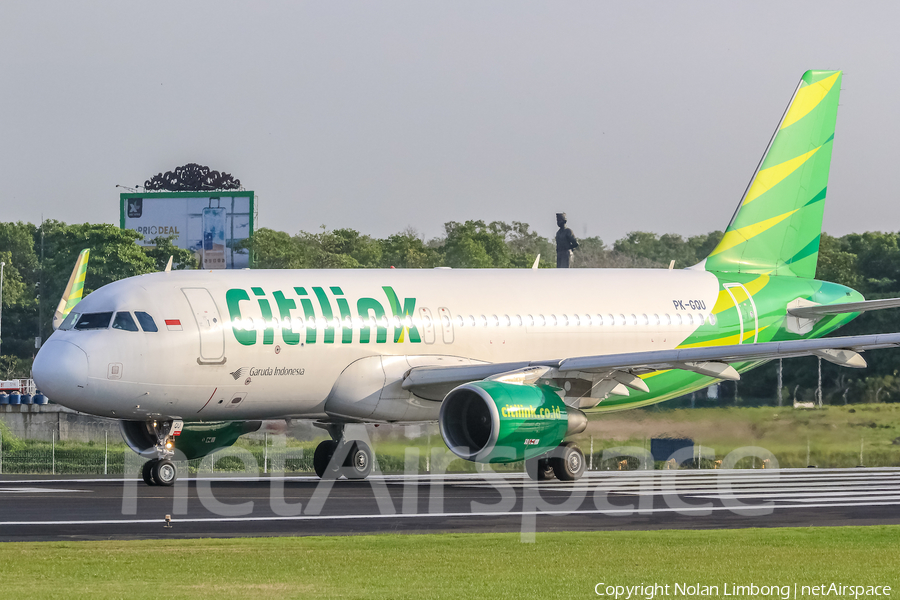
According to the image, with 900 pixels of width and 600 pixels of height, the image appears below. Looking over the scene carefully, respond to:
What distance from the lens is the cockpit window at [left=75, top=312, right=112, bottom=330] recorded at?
22859 mm

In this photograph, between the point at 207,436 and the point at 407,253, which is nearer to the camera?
the point at 207,436

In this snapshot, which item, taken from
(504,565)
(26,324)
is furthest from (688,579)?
(26,324)

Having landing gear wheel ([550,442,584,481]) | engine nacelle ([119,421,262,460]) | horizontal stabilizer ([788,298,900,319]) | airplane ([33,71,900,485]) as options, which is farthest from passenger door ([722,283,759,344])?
engine nacelle ([119,421,262,460])

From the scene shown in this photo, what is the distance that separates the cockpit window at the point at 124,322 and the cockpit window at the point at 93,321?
0.14 meters

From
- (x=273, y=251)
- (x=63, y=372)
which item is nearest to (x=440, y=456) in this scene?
(x=63, y=372)

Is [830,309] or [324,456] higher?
[830,309]

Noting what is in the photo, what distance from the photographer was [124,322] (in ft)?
75.0

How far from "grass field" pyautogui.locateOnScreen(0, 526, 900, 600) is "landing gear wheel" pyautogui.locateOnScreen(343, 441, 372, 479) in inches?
451

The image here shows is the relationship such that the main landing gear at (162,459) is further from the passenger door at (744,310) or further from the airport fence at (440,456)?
the passenger door at (744,310)

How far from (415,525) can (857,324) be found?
4115 centimetres

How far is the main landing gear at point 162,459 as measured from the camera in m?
23.5

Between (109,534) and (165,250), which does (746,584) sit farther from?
(165,250)

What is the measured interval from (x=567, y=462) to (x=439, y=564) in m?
12.7

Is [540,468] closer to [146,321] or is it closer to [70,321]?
[146,321]
